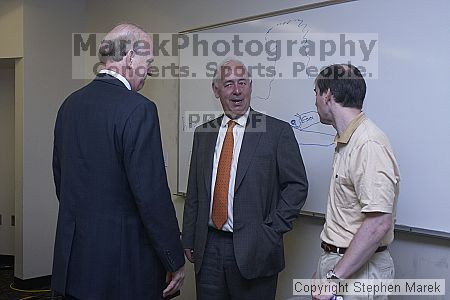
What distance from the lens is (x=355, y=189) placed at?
5.25 feet

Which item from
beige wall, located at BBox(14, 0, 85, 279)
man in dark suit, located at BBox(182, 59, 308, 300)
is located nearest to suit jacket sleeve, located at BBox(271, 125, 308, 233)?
man in dark suit, located at BBox(182, 59, 308, 300)

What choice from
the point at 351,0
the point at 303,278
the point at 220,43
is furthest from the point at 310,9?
the point at 303,278

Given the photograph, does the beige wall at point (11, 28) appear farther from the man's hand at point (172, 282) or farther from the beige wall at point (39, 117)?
the man's hand at point (172, 282)

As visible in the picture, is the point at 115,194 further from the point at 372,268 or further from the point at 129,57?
the point at 372,268

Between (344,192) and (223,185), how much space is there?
76cm

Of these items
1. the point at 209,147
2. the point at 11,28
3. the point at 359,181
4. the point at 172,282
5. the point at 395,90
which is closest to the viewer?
the point at 359,181

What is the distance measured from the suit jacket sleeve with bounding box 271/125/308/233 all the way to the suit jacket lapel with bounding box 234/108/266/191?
0.11m

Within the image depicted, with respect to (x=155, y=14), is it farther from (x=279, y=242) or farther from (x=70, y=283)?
(x=70, y=283)

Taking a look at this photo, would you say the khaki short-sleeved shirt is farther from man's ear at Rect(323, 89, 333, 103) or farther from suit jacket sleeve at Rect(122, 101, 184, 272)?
suit jacket sleeve at Rect(122, 101, 184, 272)

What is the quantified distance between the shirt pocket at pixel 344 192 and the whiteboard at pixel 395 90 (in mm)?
586

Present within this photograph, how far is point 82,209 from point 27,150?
106 inches

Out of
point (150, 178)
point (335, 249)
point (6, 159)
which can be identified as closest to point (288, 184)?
point (335, 249)

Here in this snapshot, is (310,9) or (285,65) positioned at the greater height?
(310,9)

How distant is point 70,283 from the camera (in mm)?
1706
